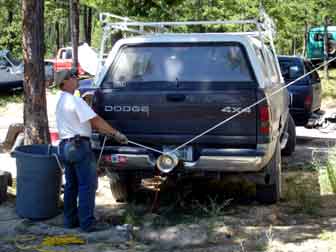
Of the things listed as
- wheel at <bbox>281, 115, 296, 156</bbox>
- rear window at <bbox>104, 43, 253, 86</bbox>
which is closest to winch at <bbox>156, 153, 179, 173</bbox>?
rear window at <bbox>104, 43, 253, 86</bbox>

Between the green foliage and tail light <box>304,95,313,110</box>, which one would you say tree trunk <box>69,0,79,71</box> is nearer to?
the green foliage

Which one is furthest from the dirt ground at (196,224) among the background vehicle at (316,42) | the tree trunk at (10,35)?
the tree trunk at (10,35)

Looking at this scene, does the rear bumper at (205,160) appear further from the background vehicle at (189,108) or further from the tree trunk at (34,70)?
the tree trunk at (34,70)

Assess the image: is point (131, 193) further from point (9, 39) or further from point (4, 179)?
point (9, 39)

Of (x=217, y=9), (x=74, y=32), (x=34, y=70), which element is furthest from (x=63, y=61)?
(x=34, y=70)

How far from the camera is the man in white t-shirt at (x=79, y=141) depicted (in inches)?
218

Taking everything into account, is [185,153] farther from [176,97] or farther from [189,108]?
[176,97]

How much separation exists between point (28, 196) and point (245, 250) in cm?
234

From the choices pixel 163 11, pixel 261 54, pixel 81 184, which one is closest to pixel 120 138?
pixel 81 184

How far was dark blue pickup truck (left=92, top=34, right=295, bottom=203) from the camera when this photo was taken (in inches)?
230

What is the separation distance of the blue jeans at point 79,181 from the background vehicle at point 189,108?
1.39 ft

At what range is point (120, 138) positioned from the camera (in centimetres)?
573

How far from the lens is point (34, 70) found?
7.25m

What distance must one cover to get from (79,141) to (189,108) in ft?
3.72
